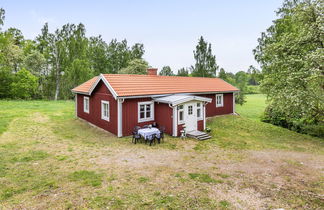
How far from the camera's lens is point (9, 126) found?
12469 mm

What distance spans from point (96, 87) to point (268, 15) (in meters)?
20.6

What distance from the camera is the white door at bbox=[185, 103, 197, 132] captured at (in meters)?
11.9

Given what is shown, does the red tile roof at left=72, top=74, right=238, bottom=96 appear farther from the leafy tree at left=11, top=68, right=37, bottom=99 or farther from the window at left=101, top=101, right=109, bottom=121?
the leafy tree at left=11, top=68, right=37, bottom=99

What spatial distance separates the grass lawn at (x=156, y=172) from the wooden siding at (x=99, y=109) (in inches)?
31.8

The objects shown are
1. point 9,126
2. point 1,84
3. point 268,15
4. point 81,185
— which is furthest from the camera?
point 1,84

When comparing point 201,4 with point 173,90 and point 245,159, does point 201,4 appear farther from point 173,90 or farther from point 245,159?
point 245,159

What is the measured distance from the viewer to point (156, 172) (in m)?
6.35

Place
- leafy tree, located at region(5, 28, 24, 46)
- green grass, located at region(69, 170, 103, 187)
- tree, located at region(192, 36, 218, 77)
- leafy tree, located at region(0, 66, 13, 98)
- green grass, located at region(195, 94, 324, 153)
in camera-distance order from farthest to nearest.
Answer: leafy tree, located at region(5, 28, 24, 46)
leafy tree, located at region(0, 66, 13, 98)
tree, located at region(192, 36, 218, 77)
green grass, located at region(195, 94, 324, 153)
green grass, located at region(69, 170, 103, 187)

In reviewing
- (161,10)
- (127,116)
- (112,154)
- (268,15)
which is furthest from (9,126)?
(268,15)

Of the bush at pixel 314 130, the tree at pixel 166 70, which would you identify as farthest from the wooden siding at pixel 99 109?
the tree at pixel 166 70

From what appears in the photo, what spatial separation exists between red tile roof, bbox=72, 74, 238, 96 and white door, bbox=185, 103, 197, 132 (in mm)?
2125

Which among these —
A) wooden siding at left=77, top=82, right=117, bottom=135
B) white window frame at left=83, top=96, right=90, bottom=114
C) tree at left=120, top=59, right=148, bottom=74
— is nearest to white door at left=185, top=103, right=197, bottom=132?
wooden siding at left=77, top=82, right=117, bottom=135

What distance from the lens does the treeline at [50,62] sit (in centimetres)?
2836

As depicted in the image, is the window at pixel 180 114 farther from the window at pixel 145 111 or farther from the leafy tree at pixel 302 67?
the leafy tree at pixel 302 67
